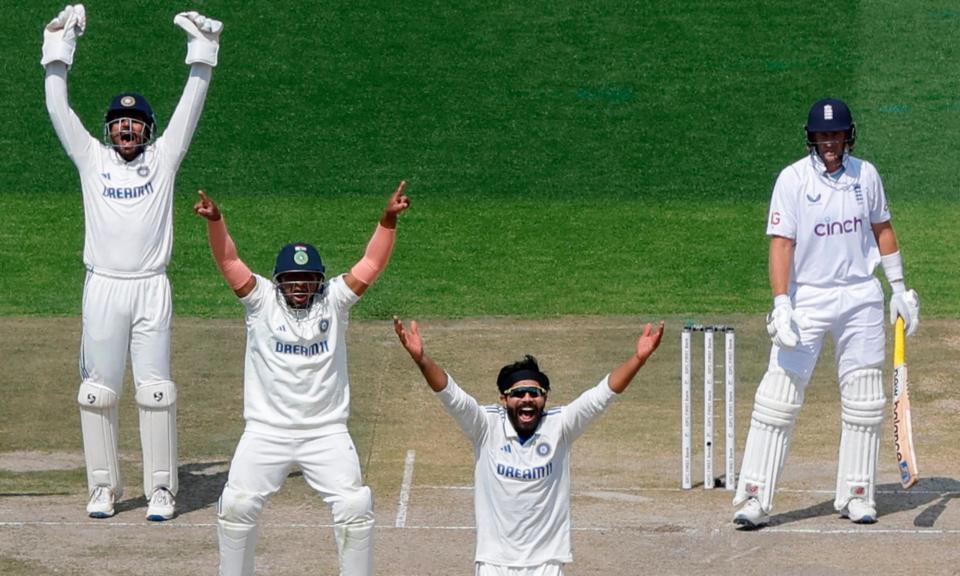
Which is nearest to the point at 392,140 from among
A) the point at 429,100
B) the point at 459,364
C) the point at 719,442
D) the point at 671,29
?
the point at 429,100

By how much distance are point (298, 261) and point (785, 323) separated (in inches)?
127

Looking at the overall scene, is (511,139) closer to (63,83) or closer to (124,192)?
(63,83)

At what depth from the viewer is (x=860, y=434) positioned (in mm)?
11508

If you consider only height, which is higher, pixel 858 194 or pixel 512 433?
pixel 858 194

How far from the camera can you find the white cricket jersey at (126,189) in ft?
38.5

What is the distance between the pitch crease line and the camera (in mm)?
11625

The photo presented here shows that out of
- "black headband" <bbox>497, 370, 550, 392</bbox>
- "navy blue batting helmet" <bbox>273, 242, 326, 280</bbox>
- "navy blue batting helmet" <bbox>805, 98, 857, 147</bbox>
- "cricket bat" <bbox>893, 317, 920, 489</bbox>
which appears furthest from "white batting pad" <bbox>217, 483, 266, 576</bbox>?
"navy blue batting helmet" <bbox>805, 98, 857, 147</bbox>

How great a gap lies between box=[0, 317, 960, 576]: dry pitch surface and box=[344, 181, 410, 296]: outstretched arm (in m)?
1.83

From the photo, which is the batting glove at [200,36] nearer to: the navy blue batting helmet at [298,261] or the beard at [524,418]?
the navy blue batting helmet at [298,261]

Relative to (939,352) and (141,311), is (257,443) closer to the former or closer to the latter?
(141,311)

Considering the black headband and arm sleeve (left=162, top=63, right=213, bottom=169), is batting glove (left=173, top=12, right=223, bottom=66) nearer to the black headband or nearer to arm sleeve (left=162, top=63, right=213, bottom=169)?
arm sleeve (left=162, top=63, right=213, bottom=169)

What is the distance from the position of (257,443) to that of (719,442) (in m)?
4.69

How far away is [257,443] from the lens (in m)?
9.87

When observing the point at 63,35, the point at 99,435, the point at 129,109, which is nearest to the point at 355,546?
the point at 99,435
